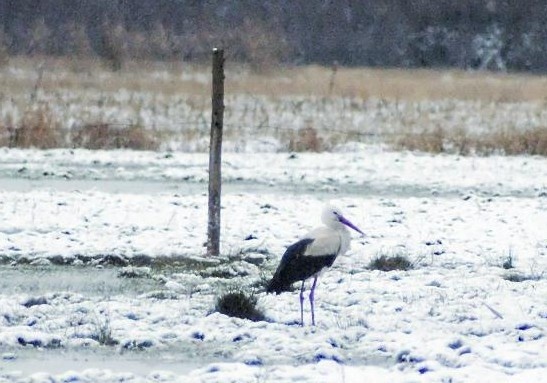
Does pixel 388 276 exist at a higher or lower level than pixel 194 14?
lower

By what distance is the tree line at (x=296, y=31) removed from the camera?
4775 cm

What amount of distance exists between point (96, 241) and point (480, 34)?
162ft

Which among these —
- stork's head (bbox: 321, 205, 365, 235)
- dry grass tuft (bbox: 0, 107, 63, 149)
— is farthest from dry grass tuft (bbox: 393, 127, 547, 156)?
stork's head (bbox: 321, 205, 365, 235)

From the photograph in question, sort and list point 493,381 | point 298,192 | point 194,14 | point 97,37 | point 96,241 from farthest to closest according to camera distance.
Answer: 1. point 194,14
2. point 97,37
3. point 298,192
4. point 96,241
5. point 493,381

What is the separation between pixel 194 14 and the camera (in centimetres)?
5925

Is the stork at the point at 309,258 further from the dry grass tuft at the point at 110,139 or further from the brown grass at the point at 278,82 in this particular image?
the brown grass at the point at 278,82

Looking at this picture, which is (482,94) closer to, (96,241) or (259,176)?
(259,176)

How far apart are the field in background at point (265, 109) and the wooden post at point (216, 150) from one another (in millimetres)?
11256

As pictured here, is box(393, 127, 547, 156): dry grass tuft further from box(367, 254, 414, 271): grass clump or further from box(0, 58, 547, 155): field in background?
box(367, 254, 414, 271): grass clump

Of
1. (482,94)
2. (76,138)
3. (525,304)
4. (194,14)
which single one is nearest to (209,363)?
(525,304)

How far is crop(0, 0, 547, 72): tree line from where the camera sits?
157 ft

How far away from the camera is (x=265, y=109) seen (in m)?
30.4

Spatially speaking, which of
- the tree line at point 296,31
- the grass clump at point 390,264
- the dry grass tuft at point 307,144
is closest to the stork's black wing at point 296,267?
the grass clump at point 390,264

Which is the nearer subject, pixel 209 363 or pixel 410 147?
pixel 209 363
